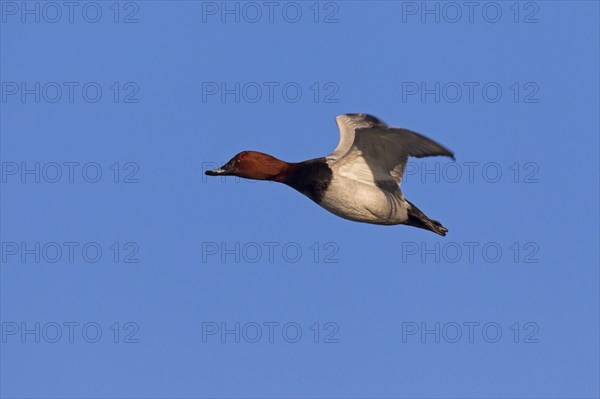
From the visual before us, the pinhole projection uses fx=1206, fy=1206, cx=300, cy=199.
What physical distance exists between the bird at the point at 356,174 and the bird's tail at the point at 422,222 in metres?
0.08

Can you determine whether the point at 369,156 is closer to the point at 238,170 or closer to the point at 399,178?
the point at 399,178

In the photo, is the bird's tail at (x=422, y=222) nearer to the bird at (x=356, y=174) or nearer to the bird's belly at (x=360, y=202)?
the bird at (x=356, y=174)

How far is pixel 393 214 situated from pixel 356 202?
0.61 m

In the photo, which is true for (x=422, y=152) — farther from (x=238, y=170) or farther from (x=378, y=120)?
(x=238, y=170)

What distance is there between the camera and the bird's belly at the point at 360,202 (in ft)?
51.5

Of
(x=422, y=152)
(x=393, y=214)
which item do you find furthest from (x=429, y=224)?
(x=422, y=152)

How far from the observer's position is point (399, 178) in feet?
52.7

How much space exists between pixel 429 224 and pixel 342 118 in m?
1.92

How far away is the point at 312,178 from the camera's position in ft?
51.7

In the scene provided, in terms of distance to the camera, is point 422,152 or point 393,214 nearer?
point 422,152

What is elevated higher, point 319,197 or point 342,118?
point 342,118

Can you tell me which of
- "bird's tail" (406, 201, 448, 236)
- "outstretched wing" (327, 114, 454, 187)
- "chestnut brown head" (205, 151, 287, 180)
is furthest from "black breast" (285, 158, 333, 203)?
"bird's tail" (406, 201, 448, 236)

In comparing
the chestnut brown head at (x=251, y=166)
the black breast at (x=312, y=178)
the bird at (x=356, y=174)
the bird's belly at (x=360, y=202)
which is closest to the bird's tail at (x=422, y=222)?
the bird at (x=356, y=174)

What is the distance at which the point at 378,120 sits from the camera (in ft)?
50.3
